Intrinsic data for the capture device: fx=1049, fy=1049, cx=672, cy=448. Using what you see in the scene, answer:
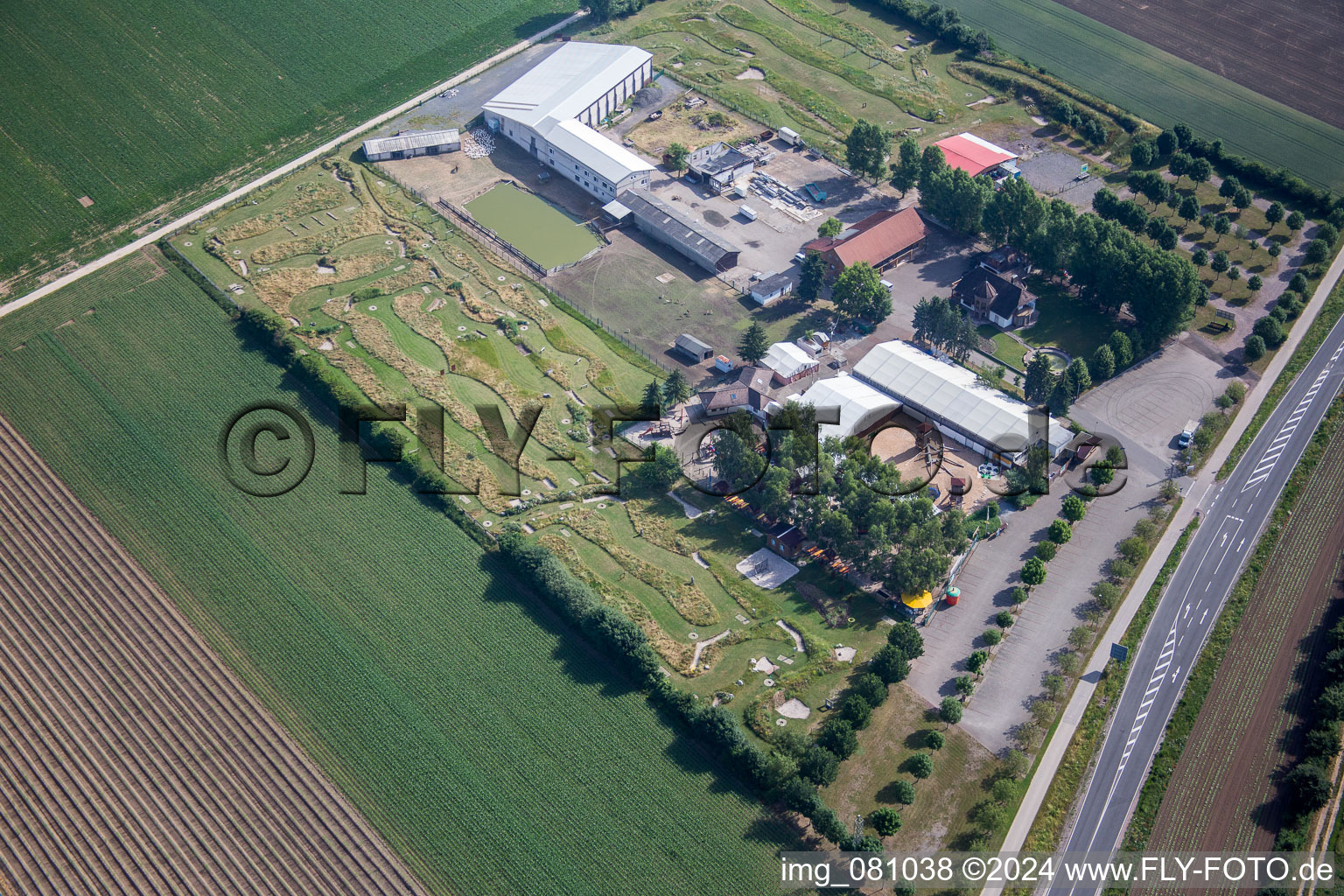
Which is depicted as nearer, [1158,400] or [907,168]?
[1158,400]

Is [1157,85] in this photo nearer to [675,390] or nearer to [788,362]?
[788,362]

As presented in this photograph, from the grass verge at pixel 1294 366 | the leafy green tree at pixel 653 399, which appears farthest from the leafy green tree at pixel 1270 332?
the leafy green tree at pixel 653 399

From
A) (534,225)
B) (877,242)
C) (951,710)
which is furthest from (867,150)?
(951,710)

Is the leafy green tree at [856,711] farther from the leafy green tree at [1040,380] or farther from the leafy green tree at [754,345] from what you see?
the leafy green tree at [754,345]

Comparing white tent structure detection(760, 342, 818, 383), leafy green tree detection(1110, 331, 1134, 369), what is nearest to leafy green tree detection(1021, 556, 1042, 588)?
leafy green tree detection(1110, 331, 1134, 369)

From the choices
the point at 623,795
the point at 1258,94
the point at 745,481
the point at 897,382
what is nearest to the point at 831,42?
the point at 1258,94

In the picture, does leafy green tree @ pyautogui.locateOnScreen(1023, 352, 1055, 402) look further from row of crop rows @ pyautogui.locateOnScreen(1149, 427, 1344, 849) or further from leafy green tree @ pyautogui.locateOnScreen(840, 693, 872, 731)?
leafy green tree @ pyautogui.locateOnScreen(840, 693, 872, 731)

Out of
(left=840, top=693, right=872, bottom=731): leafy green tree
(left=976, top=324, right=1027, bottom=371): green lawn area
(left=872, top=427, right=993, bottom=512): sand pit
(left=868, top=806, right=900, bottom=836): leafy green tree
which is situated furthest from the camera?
(left=976, top=324, right=1027, bottom=371): green lawn area
